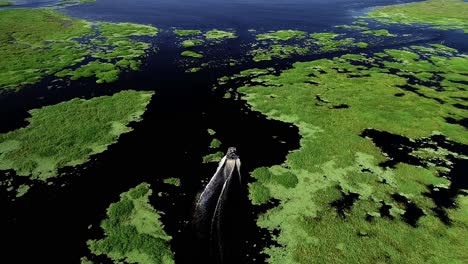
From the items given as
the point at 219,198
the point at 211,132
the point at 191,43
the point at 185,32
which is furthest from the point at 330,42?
the point at 219,198

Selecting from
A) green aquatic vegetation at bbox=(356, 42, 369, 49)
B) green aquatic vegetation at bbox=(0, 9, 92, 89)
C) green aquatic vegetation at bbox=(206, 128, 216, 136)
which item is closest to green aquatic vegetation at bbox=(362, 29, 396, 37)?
green aquatic vegetation at bbox=(356, 42, 369, 49)

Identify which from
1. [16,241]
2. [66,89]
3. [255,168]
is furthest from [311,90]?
[16,241]

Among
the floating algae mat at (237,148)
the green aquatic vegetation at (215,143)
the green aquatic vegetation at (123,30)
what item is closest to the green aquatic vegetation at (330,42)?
the floating algae mat at (237,148)

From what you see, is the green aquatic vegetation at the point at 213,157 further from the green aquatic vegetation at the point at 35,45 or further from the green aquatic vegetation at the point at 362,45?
the green aquatic vegetation at the point at 362,45

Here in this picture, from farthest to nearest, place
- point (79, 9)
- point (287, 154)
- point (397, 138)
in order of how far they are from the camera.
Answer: point (79, 9), point (397, 138), point (287, 154)

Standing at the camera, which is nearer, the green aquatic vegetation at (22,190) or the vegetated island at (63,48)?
the green aquatic vegetation at (22,190)

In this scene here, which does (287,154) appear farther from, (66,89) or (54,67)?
(54,67)
